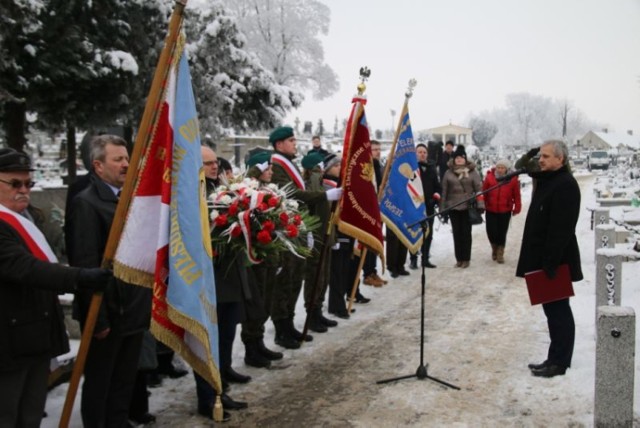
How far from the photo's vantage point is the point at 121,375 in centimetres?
426

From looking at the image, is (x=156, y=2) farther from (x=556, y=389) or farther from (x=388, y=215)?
(x=556, y=389)

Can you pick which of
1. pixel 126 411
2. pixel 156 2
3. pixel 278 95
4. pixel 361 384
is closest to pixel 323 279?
pixel 361 384

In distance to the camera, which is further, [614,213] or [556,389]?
[614,213]

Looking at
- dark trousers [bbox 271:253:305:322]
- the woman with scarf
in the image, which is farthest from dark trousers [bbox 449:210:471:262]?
dark trousers [bbox 271:253:305:322]

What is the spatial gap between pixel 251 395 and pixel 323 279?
2.33 metres

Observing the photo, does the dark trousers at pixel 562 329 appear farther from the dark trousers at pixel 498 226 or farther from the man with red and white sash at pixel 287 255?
the dark trousers at pixel 498 226

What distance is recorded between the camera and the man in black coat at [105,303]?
3867 millimetres

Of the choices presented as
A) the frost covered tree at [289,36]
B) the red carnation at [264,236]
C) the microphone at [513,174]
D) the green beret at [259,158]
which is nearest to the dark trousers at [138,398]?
the red carnation at [264,236]

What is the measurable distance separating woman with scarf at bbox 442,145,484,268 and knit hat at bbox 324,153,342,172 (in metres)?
3.63

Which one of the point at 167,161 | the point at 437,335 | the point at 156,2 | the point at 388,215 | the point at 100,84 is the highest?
the point at 156,2

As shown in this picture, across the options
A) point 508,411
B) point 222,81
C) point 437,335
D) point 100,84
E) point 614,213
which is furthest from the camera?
point 614,213

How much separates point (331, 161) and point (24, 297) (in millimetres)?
5425

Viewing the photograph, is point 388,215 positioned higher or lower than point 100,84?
lower

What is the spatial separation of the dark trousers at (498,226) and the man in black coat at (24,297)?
9366 mm
